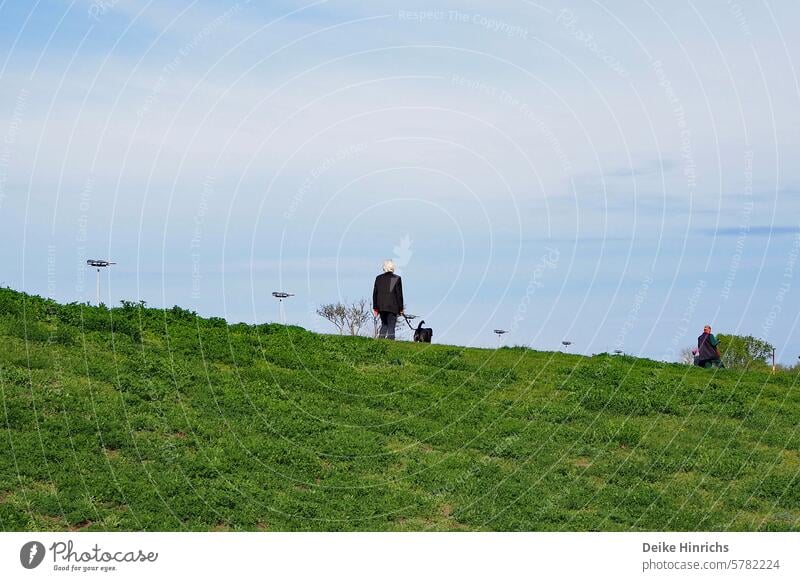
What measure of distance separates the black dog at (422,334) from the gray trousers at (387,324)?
2.32ft

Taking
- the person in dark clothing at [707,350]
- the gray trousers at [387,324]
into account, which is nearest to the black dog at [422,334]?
the gray trousers at [387,324]

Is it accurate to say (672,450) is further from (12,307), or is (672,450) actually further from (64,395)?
(12,307)

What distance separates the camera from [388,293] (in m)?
25.2

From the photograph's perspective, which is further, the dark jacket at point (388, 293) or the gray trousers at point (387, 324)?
the gray trousers at point (387, 324)

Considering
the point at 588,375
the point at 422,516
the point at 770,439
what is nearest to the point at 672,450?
the point at 770,439

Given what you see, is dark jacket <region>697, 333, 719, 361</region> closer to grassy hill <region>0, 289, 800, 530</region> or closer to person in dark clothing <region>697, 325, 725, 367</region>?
person in dark clothing <region>697, 325, 725, 367</region>

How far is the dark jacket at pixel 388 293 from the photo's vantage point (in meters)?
25.2

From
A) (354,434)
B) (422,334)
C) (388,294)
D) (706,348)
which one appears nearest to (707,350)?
(706,348)

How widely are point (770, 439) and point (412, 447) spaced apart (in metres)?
6.92

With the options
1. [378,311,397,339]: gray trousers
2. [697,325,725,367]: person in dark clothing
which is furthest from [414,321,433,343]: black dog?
[697,325,725,367]: person in dark clothing

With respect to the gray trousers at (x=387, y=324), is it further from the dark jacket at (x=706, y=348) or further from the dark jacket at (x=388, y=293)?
the dark jacket at (x=706, y=348)

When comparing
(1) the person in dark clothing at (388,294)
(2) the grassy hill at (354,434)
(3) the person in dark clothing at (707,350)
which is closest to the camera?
(2) the grassy hill at (354,434)
